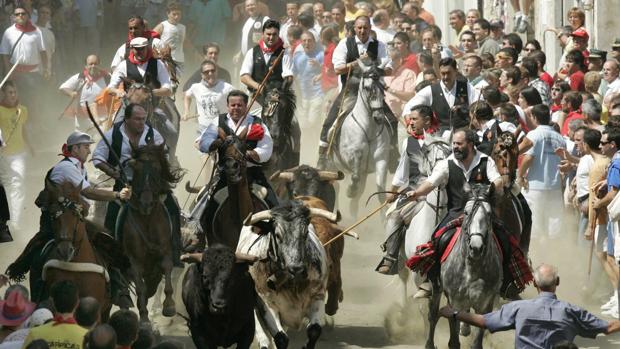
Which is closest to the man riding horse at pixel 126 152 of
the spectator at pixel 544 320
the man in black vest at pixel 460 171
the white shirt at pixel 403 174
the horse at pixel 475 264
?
the white shirt at pixel 403 174

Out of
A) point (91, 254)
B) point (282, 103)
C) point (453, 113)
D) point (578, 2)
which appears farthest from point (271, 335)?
point (578, 2)

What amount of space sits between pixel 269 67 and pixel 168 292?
18.2 feet

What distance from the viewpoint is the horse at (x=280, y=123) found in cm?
2295

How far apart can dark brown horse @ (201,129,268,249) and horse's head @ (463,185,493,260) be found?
86.5 inches

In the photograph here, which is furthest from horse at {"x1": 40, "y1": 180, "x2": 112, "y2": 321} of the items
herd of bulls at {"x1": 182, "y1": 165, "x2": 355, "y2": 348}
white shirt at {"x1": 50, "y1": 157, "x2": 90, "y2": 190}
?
A: herd of bulls at {"x1": 182, "y1": 165, "x2": 355, "y2": 348}

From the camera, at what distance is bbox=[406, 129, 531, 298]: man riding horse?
1770 cm

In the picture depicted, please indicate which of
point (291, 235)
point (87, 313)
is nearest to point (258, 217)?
point (291, 235)

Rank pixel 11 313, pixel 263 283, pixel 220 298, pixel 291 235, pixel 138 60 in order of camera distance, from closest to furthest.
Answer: pixel 11 313, pixel 220 298, pixel 291 235, pixel 263 283, pixel 138 60

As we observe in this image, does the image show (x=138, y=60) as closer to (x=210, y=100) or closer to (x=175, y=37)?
(x=210, y=100)

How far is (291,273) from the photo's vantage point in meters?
16.6

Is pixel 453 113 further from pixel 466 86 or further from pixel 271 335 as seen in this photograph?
pixel 271 335

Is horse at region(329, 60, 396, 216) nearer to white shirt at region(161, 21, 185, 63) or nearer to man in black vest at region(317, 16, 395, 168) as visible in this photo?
man in black vest at region(317, 16, 395, 168)

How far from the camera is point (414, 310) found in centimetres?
2019

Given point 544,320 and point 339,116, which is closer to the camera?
point 544,320
